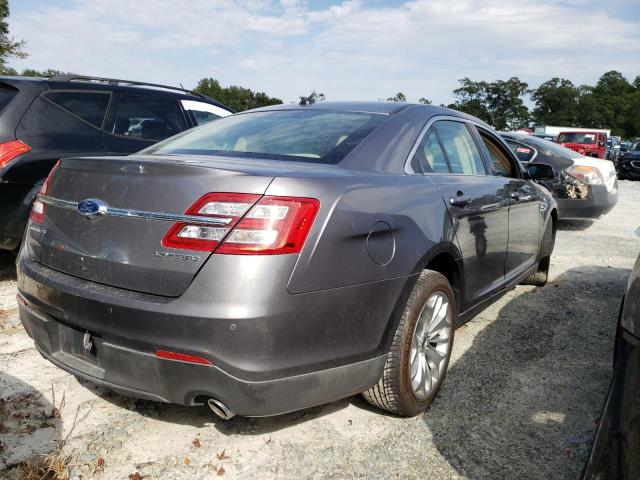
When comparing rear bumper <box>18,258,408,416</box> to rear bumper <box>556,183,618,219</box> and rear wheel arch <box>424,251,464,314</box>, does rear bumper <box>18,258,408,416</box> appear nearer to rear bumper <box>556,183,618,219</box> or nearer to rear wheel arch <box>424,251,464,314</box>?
rear wheel arch <box>424,251,464,314</box>

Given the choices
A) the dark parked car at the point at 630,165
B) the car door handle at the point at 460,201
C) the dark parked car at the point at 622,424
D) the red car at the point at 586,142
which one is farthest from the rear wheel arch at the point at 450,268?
the red car at the point at 586,142

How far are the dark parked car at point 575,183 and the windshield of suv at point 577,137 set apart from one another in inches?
658

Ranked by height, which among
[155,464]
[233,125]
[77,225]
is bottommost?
[155,464]

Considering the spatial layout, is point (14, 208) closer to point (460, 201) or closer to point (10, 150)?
point (10, 150)

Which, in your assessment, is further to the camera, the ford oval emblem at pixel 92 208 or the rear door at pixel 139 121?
the rear door at pixel 139 121

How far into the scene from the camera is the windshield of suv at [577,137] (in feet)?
76.9

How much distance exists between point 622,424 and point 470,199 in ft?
5.98

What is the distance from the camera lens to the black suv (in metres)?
4.19

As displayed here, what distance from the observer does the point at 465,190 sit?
10.4 ft

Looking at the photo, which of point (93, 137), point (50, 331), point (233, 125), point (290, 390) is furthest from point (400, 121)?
point (93, 137)

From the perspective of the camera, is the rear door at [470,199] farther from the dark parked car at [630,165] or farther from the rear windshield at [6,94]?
the dark parked car at [630,165]

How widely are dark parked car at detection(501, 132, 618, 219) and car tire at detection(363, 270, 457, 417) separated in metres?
5.71

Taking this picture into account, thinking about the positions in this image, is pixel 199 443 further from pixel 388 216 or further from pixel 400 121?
pixel 400 121

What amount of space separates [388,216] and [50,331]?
4.86 feet
